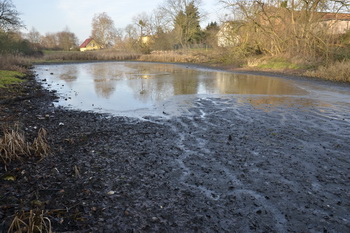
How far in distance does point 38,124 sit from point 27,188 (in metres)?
3.36

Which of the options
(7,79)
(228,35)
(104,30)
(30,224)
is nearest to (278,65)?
(228,35)

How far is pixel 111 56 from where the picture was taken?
46312 mm

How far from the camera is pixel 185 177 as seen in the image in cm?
397

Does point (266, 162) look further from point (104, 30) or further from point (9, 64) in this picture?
point (104, 30)

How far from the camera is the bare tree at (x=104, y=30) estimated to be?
7700cm

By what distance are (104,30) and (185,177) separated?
82.1 meters

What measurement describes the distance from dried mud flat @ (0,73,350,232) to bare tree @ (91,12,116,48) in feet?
252

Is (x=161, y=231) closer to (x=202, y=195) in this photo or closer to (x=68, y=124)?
(x=202, y=195)

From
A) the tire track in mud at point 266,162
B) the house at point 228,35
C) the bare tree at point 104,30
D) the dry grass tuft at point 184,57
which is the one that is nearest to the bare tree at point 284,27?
the house at point 228,35

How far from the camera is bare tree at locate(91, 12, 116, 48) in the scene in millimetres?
77000

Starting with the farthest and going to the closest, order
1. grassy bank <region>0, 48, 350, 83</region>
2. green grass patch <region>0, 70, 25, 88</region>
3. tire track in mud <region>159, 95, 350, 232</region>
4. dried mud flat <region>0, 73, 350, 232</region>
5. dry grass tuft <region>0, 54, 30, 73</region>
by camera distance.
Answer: dry grass tuft <region>0, 54, 30, 73</region>
grassy bank <region>0, 48, 350, 83</region>
green grass patch <region>0, 70, 25, 88</region>
tire track in mud <region>159, 95, 350, 232</region>
dried mud flat <region>0, 73, 350, 232</region>

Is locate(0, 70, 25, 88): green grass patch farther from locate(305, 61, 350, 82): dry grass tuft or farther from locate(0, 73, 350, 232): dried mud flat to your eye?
locate(305, 61, 350, 82): dry grass tuft

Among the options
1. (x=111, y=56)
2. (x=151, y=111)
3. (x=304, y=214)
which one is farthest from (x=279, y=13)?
(x=111, y=56)

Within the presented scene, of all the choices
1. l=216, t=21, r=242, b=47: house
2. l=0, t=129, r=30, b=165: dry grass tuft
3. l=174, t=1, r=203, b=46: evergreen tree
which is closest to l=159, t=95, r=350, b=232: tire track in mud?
l=0, t=129, r=30, b=165: dry grass tuft
